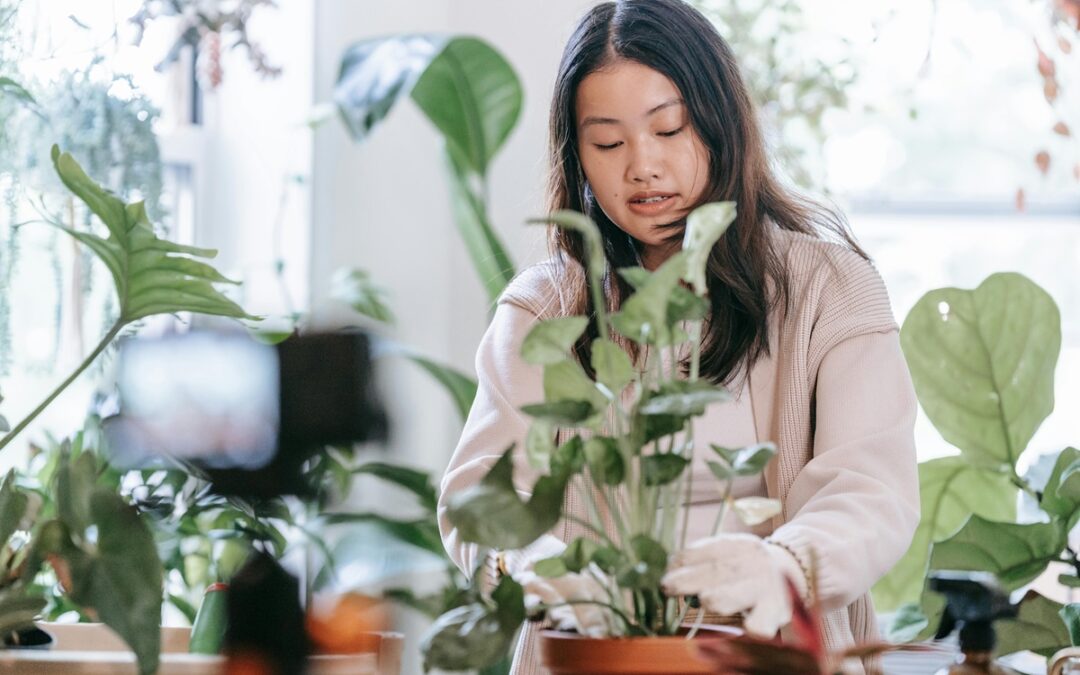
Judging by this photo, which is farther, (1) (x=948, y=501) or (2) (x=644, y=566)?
(1) (x=948, y=501)

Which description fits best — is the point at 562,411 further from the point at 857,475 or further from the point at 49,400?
the point at 49,400

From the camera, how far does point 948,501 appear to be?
1.64 metres

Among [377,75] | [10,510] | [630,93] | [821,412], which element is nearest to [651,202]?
[630,93]

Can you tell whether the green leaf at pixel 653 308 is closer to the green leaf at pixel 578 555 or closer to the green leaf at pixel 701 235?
the green leaf at pixel 701 235

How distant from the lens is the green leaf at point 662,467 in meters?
0.87

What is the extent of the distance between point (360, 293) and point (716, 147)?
48.5 inches

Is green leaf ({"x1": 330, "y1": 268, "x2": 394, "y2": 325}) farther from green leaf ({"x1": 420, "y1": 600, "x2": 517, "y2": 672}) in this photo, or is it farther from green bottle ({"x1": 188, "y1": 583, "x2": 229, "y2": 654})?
green leaf ({"x1": 420, "y1": 600, "x2": 517, "y2": 672})

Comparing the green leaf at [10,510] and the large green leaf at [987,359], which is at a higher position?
the large green leaf at [987,359]

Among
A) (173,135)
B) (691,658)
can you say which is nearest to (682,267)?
(691,658)

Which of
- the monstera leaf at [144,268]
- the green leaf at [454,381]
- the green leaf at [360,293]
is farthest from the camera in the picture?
the green leaf at [360,293]

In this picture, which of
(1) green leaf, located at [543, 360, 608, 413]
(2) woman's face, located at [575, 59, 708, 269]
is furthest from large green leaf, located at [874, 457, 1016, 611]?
(1) green leaf, located at [543, 360, 608, 413]

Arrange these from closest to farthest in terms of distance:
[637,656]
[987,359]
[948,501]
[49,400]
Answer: [637,656] < [49,400] < [987,359] < [948,501]

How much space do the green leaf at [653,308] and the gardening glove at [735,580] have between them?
0.15m

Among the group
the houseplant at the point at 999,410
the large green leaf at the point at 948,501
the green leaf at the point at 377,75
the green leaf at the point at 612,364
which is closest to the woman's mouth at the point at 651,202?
the houseplant at the point at 999,410
